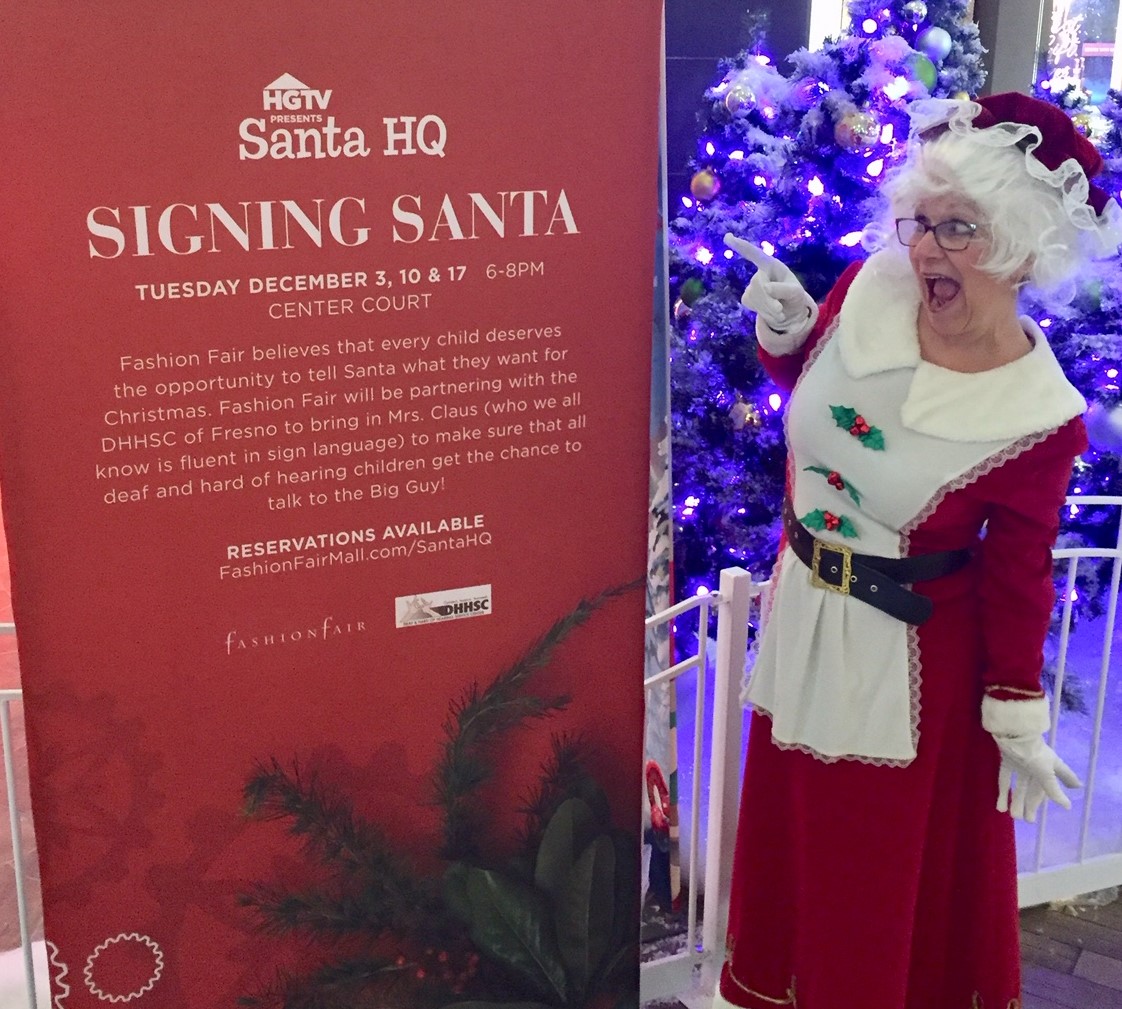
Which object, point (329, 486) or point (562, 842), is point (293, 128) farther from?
point (562, 842)

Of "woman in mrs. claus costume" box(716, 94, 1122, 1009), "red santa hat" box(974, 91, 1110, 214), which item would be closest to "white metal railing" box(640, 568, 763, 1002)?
"woman in mrs. claus costume" box(716, 94, 1122, 1009)

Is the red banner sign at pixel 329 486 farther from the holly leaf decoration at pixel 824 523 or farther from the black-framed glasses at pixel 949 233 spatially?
the black-framed glasses at pixel 949 233

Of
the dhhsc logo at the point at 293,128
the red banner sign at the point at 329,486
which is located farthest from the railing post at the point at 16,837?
the dhhsc logo at the point at 293,128

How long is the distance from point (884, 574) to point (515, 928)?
746mm

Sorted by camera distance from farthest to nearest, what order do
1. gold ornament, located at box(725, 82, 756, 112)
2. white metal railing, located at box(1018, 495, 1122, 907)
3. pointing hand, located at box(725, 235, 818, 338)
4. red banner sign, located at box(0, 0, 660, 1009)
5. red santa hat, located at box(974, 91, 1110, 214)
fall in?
gold ornament, located at box(725, 82, 756, 112), white metal railing, located at box(1018, 495, 1122, 907), pointing hand, located at box(725, 235, 818, 338), red santa hat, located at box(974, 91, 1110, 214), red banner sign, located at box(0, 0, 660, 1009)

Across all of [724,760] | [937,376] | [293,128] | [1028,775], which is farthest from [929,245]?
[724,760]

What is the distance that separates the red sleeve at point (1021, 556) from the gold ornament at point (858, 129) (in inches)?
45.5

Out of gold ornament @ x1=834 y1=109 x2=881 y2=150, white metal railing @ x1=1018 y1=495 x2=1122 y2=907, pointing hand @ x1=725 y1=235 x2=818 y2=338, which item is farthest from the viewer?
gold ornament @ x1=834 y1=109 x2=881 y2=150

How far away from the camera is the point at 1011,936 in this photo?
1.88 m

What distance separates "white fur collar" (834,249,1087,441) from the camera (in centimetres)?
166

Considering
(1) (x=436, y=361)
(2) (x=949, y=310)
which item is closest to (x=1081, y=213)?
(2) (x=949, y=310)

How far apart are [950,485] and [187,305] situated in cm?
107

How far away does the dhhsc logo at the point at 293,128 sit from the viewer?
1.27 m

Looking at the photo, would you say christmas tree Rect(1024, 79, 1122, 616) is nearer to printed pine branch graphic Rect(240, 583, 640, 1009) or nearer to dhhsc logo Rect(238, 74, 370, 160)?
printed pine branch graphic Rect(240, 583, 640, 1009)
